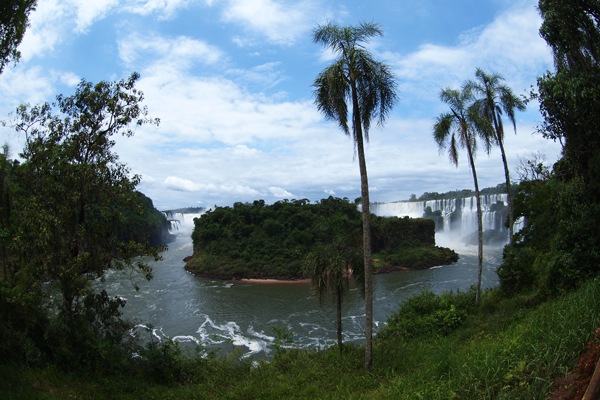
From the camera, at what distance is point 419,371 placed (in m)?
6.41

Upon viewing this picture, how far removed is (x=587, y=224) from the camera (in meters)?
7.69

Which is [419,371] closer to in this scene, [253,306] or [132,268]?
[132,268]

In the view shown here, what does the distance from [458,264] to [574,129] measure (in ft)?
111

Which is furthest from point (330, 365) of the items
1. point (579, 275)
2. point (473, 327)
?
point (579, 275)

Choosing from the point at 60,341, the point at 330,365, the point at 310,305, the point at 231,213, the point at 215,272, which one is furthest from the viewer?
the point at 231,213

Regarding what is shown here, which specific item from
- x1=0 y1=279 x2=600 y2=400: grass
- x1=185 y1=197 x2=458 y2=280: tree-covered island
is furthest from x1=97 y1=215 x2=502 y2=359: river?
x1=0 y1=279 x2=600 y2=400: grass

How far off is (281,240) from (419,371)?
35.9 m

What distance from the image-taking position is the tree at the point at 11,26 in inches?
268

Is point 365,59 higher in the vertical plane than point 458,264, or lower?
higher

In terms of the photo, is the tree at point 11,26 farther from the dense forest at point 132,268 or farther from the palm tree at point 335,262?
the palm tree at point 335,262

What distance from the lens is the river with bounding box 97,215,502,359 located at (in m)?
18.7

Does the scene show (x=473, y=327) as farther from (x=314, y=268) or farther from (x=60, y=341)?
(x=60, y=341)

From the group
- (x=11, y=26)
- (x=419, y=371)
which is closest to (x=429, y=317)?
(x=419, y=371)

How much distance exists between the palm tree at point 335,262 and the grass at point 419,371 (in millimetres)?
1972
